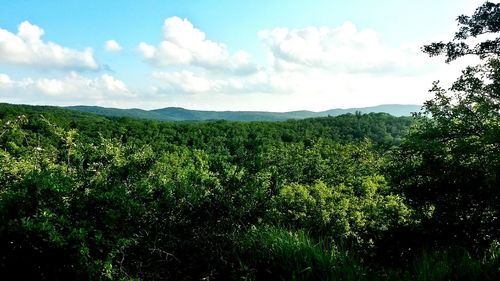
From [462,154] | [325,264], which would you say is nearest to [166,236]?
[325,264]

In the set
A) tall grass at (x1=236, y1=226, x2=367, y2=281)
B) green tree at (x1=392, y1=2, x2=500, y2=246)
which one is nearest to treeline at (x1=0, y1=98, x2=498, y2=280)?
tall grass at (x1=236, y1=226, x2=367, y2=281)

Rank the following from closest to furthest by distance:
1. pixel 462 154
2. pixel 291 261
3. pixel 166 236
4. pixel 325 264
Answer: pixel 325 264 → pixel 291 261 → pixel 166 236 → pixel 462 154

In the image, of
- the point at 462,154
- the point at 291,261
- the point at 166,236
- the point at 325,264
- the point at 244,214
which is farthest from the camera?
the point at 462,154

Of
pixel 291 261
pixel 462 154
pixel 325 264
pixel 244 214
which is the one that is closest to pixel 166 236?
pixel 244 214

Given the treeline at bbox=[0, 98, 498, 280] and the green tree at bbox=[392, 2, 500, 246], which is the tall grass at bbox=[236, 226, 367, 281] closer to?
the treeline at bbox=[0, 98, 498, 280]

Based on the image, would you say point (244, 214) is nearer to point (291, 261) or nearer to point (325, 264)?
point (291, 261)

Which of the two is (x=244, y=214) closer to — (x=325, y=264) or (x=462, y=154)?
(x=325, y=264)

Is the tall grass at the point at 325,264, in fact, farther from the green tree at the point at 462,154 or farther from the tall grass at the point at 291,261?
the green tree at the point at 462,154

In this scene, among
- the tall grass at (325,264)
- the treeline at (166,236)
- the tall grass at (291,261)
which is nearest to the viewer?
the tall grass at (325,264)

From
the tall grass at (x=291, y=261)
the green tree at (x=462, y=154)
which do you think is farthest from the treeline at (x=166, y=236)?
the green tree at (x=462, y=154)

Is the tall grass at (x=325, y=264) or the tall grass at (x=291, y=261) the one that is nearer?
the tall grass at (x=325, y=264)

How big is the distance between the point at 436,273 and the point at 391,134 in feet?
345

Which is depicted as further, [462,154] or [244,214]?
[462,154]

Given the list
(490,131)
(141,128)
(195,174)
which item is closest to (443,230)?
(490,131)
